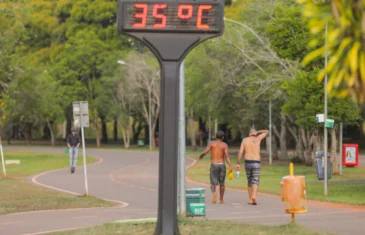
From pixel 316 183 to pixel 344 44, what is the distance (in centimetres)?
2560

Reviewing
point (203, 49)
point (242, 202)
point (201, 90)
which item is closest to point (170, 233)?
point (242, 202)

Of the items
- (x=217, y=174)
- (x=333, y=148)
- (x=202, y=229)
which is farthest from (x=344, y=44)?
(x=333, y=148)

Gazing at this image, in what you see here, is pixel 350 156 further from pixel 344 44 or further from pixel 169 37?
pixel 344 44

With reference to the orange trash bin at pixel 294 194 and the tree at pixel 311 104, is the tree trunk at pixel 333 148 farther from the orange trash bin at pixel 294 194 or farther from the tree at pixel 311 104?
the orange trash bin at pixel 294 194

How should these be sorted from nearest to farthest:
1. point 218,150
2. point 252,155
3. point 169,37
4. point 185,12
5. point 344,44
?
point 344,44 < point 185,12 < point 169,37 < point 252,155 < point 218,150

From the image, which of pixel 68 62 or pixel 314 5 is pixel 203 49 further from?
pixel 314 5

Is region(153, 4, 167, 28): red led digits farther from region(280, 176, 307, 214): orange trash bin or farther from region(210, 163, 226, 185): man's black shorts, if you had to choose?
region(210, 163, 226, 185): man's black shorts

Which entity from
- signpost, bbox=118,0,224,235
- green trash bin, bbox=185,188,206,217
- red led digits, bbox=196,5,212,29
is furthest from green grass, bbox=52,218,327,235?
red led digits, bbox=196,5,212,29

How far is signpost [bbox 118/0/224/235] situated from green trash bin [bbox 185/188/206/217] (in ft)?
11.8

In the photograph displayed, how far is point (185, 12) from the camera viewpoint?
13758 mm

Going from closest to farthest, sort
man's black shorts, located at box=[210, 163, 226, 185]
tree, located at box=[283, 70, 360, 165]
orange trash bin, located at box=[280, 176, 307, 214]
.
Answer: orange trash bin, located at box=[280, 176, 307, 214], man's black shorts, located at box=[210, 163, 226, 185], tree, located at box=[283, 70, 360, 165]

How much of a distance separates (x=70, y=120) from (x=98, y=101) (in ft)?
35.0

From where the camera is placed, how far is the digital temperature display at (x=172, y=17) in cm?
1367

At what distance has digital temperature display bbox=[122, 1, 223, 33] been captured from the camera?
13.7 metres
